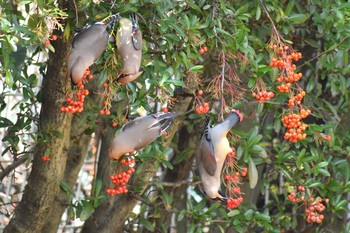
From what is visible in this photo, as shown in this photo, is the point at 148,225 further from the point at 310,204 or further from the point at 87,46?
the point at 87,46

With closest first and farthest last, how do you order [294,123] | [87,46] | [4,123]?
[87,46]
[294,123]
[4,123]

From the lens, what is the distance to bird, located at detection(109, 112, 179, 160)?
275 cm

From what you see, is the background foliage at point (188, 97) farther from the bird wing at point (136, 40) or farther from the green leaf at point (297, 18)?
the bird wing at point (136, 40)

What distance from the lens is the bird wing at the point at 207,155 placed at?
274cm

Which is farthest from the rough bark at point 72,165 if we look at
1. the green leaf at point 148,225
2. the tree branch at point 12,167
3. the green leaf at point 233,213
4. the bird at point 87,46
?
the bird at point 87,46

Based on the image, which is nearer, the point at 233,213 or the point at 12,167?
the point at 233,213

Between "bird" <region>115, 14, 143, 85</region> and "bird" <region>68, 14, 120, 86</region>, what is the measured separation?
6 cm

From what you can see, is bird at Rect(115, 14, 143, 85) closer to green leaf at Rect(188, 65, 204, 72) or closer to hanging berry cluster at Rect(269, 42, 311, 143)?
green leaf at Rect(188, 65, 204, 72)

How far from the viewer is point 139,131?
275cm

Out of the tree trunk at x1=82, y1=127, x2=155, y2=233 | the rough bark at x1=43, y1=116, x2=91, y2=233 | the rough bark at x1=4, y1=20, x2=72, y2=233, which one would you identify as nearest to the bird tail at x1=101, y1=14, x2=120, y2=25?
the rough bark at x1=4, y1=20, x2=72, y2=233

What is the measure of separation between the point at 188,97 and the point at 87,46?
1164 millimetres

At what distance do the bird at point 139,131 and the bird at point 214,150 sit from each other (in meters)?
0.14

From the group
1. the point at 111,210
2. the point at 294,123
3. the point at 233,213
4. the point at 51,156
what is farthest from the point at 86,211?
the point at 294,123

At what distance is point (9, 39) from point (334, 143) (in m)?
1.80
